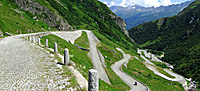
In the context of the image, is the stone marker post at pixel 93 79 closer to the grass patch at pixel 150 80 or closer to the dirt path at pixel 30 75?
the dirt path at pixel 30 75

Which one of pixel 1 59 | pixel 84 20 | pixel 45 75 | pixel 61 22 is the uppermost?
pixel 84 20

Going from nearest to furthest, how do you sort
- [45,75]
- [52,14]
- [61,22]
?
[45,75]
[52,14]
[61,22]

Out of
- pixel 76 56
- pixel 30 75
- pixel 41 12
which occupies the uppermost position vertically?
pixel 41 12

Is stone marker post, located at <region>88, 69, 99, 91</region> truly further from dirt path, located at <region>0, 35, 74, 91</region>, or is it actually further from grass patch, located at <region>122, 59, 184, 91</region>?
grass patch, located at <region>122, 59, 184, 91</region>

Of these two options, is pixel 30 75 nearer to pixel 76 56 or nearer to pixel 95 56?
pixel 76 56

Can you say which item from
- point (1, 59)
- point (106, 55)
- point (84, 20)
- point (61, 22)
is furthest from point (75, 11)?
point (1, 59)

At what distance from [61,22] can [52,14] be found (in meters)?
9.66

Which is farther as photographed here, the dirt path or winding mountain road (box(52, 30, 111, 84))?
winding mountain road (box(52, 30, 111, 84))

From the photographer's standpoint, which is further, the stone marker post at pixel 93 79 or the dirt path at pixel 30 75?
the dirt path at pixel 30 75

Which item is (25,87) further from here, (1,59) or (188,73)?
(188,73)

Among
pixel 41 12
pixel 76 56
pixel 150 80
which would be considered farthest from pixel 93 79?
pixel 41 12

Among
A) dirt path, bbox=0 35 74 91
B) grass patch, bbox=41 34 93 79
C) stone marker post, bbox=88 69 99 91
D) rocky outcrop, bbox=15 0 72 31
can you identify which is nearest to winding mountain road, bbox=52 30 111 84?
grass patch, bbox=41 34 93 79

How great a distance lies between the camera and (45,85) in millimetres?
Result: 12695

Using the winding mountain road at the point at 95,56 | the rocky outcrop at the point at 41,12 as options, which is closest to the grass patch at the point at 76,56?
the winding mountain road at the point at 95,56
